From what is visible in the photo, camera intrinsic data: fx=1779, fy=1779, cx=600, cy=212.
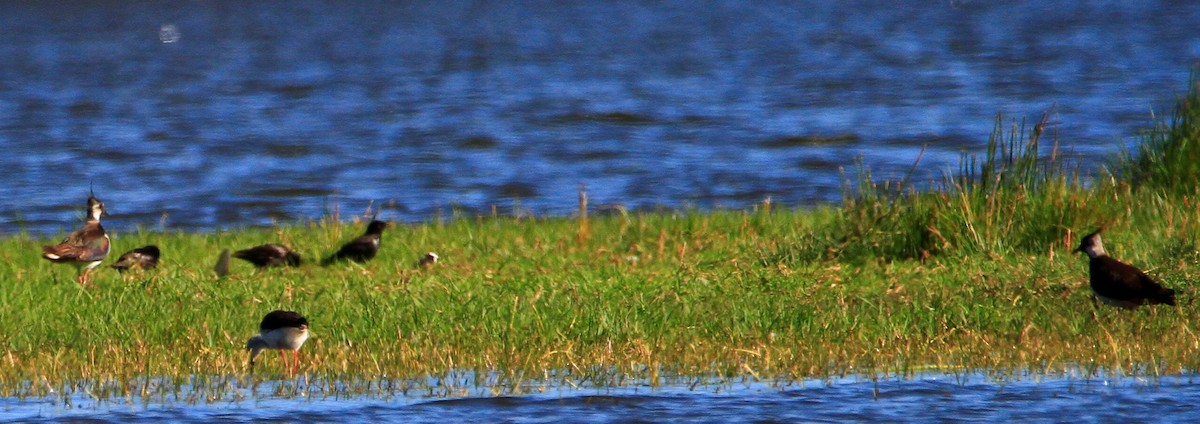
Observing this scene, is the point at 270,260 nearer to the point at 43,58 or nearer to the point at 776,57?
the point at 776,57

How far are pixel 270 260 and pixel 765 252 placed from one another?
4.07 metres

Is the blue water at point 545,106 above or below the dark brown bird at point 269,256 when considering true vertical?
above

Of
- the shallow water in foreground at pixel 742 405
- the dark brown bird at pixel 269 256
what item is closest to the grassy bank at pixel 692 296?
the dark brown bird at pixel 269 256

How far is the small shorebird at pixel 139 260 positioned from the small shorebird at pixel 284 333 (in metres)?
4.99

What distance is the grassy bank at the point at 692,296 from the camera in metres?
9.69

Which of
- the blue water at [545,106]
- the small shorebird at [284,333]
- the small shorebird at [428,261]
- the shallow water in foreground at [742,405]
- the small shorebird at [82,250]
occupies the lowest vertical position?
the shallow water in foreground at [742,405]

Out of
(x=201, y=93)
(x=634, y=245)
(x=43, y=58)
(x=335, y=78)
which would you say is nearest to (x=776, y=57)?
(x=335, y=78)

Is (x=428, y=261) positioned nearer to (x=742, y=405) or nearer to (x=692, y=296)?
(x=692, y=296)

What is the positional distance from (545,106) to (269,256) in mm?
25123

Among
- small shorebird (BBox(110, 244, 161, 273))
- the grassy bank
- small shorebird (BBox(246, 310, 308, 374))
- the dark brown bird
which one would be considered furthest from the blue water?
small shorebird (BBox(246, 310, 308, 374))

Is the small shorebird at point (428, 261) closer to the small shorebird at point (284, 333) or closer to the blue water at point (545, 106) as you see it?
the blue water at point (545, 106)

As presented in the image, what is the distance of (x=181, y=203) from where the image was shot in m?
24.2

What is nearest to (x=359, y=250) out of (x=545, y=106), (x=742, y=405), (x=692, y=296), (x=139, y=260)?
(x=139, y=260)

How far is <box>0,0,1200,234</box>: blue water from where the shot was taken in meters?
25.1
